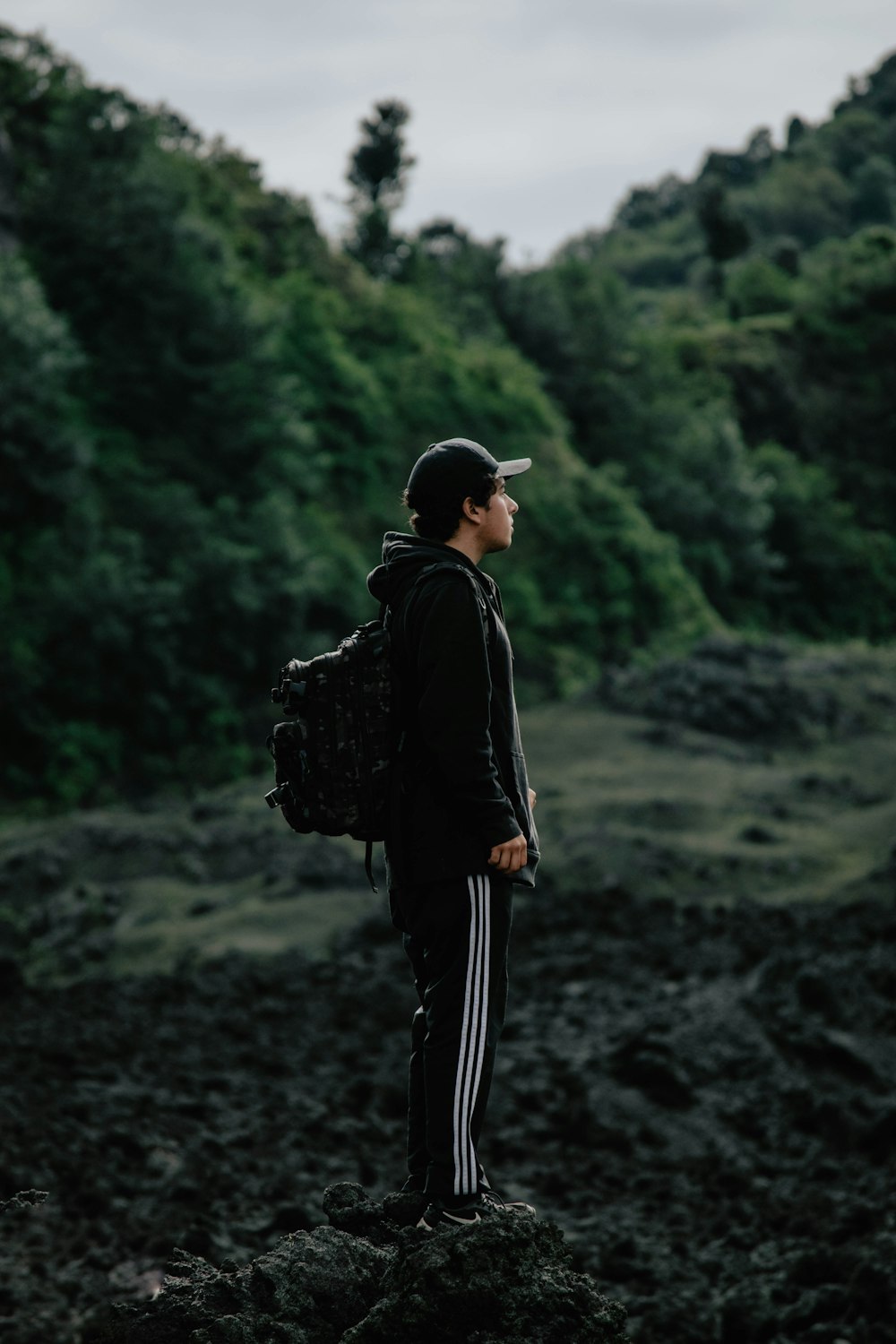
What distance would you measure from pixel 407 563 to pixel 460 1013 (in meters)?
1.03

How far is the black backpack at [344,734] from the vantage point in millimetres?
3281

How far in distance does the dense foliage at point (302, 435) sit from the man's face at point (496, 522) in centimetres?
1499

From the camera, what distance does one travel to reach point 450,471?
3408mm

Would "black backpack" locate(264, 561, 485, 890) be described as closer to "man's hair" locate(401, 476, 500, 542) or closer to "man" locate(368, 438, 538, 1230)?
"man" locate(368, 438, 538, 1230)

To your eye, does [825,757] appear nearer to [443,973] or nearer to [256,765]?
[256,765]

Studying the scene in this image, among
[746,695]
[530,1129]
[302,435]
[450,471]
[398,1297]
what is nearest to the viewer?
[398,1297]

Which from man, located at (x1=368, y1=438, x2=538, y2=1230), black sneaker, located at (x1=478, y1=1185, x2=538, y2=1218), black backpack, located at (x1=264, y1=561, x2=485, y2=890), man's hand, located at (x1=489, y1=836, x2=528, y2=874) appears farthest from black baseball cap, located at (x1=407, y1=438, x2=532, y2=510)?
black sneaker, located at (x1=478, y1=1185, x2=538, y2=1218)

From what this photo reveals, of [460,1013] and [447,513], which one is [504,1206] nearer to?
[460,1013]

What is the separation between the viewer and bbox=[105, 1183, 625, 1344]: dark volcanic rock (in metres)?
3.04

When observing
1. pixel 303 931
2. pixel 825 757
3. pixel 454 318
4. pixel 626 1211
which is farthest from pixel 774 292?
pixel 626 1211

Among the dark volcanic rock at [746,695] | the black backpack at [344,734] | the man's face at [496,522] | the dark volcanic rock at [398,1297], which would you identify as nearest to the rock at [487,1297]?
the dark volcanic rock at [398,1297]

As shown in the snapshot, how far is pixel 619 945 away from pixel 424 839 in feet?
27.6

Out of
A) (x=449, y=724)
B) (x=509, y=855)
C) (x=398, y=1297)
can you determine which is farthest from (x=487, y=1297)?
(x=449, y=724)

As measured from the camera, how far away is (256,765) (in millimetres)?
19469
